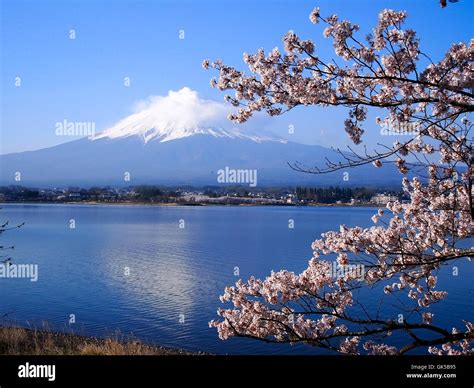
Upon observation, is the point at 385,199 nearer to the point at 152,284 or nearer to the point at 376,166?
the point at 376,166

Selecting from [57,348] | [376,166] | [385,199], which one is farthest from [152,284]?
[376,166]

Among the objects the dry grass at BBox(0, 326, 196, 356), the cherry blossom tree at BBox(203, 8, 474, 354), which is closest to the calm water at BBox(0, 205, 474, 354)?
the dry grass at BBox(0, 326, 196, 356)

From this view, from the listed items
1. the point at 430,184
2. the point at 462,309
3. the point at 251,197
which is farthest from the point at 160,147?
the point at 430,184

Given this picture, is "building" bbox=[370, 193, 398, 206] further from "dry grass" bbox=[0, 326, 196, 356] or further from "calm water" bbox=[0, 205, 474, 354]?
"calm water" bbox=[0, 205, 474, 354]

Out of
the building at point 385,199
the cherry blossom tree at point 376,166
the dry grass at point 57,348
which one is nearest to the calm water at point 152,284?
the dry grass at point 57,348


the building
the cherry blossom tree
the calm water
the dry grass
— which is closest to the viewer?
the cherry blossom tree

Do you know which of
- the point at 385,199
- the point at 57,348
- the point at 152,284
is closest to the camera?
the point at 385,199

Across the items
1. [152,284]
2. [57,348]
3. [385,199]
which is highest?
[385,199]

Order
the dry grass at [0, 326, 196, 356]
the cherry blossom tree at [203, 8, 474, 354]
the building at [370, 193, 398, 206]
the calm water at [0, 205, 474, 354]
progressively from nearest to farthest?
1. the cherry blossom tree at [203, 8, 474, 354]
2. the building at [370, 193, 398, 206]
3. the dry grass at [0, 326, 196, 356]
4. the calm water at [0, 205, 474, 354]

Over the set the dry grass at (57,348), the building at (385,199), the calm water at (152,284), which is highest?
the building at (385,199)

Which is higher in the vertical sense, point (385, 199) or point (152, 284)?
point (385, 199)

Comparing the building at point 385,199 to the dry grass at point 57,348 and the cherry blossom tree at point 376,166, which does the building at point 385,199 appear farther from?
the dry grass at point 57,348
